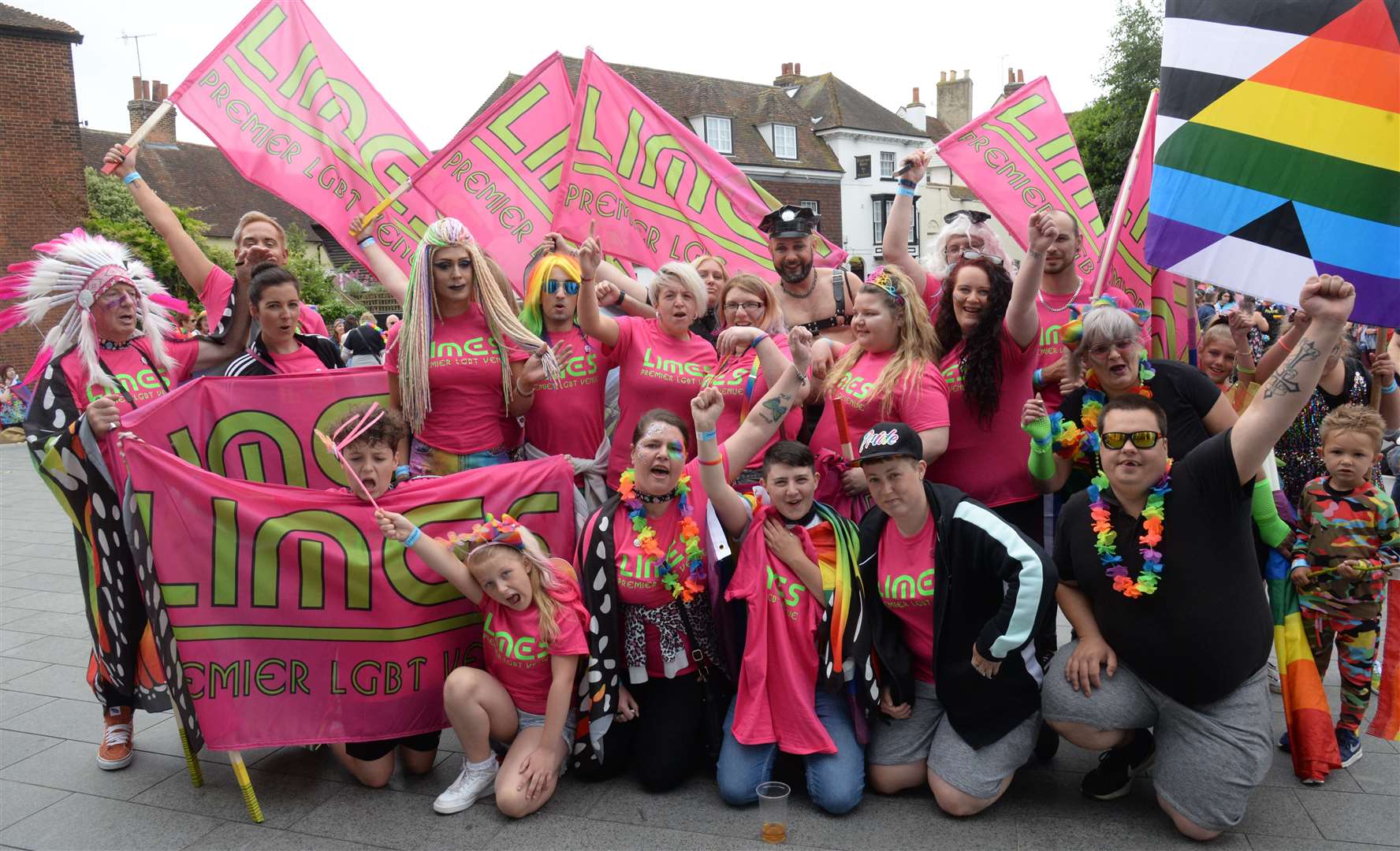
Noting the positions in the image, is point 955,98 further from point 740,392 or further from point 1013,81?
point 740,392

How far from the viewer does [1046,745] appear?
4.02 metres

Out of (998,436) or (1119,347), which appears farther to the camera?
(998,436)

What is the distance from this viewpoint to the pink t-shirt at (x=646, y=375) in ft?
14.6

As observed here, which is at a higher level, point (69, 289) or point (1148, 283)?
point (69, 289)

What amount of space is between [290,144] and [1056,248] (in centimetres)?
419

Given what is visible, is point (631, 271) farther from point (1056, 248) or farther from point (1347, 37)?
point (1347, 37)

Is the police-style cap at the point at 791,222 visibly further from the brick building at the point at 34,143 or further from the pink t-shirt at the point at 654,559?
the brick building at the point at 34,143

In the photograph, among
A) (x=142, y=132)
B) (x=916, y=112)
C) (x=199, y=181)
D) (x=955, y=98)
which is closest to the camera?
(x=142, y=132)

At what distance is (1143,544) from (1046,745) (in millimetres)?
1052

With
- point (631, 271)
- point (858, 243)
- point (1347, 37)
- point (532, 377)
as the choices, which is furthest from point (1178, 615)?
point (858, 243)

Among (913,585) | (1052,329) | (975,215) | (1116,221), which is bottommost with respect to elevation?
(913,585)

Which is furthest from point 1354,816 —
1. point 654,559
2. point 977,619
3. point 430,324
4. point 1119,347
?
point 430,324

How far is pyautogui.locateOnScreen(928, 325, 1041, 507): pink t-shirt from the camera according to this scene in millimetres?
4305

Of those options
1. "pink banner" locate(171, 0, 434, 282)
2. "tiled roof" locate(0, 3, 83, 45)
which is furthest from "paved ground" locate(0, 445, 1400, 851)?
"tiled roof" locate(0, 3, 83, 45)
